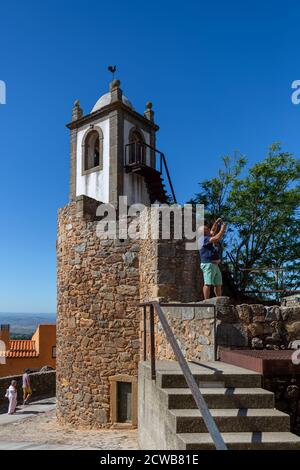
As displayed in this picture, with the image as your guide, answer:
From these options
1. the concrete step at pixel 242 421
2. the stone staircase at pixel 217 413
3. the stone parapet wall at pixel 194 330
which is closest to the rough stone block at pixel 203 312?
the stone parapet wall at pixel 194 330

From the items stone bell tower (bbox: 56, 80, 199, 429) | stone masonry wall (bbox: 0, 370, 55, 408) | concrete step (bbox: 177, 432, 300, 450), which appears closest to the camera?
concrete step (bbox: 177, 432, 300, 450)

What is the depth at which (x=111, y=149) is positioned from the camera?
19906 mm

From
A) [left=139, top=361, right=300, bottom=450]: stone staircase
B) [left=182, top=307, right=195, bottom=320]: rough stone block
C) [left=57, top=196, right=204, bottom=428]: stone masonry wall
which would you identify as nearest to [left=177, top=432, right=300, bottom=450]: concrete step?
[left=139, top=361, right=300, bottom=450]: stone staircase

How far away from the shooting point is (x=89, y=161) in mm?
21172

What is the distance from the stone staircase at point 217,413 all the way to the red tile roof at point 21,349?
25.2m

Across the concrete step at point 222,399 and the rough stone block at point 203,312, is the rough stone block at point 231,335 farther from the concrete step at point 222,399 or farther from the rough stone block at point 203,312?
Answer: the concrete step at point 222,399

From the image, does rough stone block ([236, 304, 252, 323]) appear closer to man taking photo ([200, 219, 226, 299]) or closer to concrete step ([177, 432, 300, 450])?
man taking photo ([200, 219, 226, 299])

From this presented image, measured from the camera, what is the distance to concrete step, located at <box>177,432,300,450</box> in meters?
3.15

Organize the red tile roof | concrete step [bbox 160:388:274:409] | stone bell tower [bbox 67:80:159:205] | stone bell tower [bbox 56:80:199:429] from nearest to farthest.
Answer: concrete step [bbox 160:388:274:409], stone bell tower [bbox 56:80:199:429], stone bell tower [bbox 67:80:159:205], the red tile roof

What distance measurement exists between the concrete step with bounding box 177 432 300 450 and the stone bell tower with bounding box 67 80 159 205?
16522mm

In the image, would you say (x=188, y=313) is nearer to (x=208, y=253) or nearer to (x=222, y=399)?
(x=208, y=253)

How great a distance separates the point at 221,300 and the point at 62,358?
7.01 m
